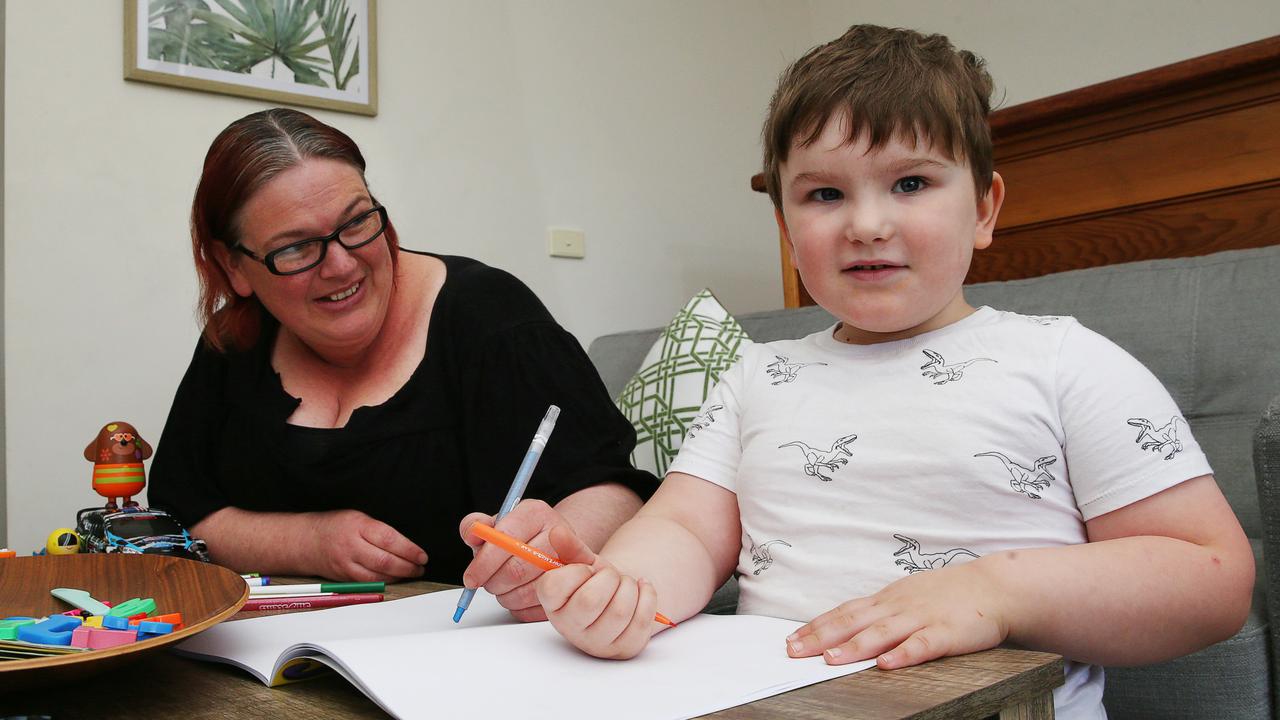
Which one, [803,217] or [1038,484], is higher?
[803,217]

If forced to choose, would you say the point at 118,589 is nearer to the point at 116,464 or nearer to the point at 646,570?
the point at 646,570

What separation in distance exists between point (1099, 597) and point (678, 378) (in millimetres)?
1184

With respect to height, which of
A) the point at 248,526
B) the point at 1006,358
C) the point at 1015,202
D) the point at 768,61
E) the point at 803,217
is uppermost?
the point at 768,61

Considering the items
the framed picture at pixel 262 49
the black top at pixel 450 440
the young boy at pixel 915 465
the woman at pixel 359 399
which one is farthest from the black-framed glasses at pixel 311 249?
the framed picture at pixel 262 49

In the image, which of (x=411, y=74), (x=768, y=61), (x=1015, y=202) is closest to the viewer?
(x=1015, y=202)

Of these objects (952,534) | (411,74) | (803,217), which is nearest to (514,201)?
(411,74)

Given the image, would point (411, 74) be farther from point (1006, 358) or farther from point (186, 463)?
point (1006, 358)

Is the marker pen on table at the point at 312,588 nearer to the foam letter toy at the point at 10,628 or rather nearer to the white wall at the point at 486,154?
the foam letter toy at the point at 10,628

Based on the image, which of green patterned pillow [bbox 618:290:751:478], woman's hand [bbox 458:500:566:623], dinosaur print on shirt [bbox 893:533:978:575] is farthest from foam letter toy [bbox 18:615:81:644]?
green patterned pillow [bbox 618:290:751:478]

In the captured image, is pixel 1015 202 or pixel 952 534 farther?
pixel 1015 202

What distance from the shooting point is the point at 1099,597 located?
628mm

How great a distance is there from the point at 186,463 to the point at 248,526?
16 centimetres

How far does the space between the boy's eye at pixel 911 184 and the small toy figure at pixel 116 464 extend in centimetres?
105

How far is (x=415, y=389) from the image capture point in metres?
1.19
